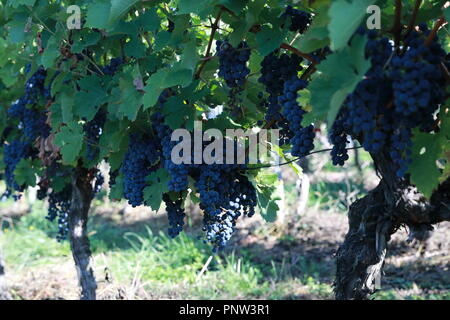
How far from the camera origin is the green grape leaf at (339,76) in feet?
4.56

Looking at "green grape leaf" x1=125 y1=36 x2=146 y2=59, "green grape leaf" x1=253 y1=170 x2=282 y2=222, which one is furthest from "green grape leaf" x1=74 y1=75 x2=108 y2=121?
"green grape leaf" x1=253 y1=170 x2=282 y2=222

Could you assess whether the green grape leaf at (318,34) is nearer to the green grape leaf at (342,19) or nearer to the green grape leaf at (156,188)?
the green grape leaf at (342,19)

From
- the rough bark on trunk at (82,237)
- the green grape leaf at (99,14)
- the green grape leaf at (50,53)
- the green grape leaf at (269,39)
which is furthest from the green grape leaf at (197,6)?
the rough bark on trunk at (82,237)

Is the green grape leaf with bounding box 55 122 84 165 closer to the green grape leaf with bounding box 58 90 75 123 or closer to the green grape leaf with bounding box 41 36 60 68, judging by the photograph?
the green grape leaf with bounding box 58 90 75 123

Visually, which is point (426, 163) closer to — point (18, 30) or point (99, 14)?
point (99, 14)

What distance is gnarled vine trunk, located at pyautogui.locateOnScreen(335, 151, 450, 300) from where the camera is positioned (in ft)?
7.48

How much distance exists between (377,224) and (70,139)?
1.61 m

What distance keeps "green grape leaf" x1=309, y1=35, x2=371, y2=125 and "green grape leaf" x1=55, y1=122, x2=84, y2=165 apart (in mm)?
1751

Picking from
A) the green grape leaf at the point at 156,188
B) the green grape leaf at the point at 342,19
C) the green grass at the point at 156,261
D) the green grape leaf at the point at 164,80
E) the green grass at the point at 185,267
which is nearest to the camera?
the green grape leaf at the point at 342,19

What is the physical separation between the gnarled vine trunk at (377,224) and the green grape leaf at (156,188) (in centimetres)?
94

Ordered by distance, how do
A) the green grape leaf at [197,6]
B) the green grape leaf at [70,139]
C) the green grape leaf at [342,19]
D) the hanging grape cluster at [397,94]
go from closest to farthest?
1. the green grape leaf at [342,19]
2. the hanging grape cluster at [397,94]
3. the green grape leaf at [197,6]
4. the green grape leaf at [70,139]
